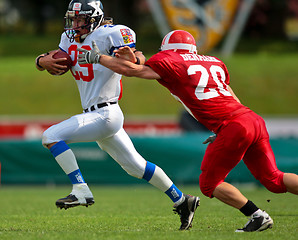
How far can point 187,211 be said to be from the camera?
6.22 meters

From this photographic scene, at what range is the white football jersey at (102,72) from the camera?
20.6ft

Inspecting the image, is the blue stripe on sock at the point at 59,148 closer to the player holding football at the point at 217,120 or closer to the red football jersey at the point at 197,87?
the player holding football at the point at 217,120

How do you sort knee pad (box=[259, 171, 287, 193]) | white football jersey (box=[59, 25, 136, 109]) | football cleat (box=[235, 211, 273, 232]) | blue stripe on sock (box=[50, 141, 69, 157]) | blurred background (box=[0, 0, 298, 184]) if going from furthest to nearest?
blurred background (box=[0, 0, 298, 184])
white football jersey (box=[59, 25, 136, 109])
blue stripe on sock (box=[50, 141, 69, 157])
knee pad (box=[259, 171, 287, 193])
football cleat (box=[235, 211, 273, 232])

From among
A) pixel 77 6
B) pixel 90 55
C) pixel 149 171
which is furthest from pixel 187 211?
pixel 77 6

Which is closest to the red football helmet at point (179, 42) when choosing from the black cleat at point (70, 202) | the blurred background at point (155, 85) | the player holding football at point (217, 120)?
the player holding football at point (217, 120)

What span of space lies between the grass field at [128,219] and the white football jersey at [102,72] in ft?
4.17

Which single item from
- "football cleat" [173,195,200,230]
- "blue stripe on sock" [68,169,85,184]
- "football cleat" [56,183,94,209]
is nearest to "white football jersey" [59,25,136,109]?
"blue stripe on sock" [68,169,85,184]

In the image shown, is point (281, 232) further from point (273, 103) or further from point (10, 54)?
point (10, 54)

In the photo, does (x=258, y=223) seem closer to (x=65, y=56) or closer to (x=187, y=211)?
(x=187, y=211)

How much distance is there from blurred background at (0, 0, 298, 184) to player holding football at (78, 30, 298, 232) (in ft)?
22.4

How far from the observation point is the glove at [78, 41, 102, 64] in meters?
5.83

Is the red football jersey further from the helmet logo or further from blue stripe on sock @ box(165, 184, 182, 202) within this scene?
the helmet logo

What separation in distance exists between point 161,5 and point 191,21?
134 centimetres

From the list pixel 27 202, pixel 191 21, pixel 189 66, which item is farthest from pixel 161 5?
pixel 189 66
